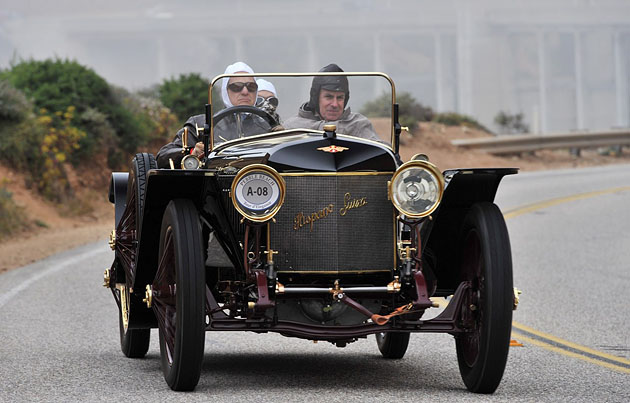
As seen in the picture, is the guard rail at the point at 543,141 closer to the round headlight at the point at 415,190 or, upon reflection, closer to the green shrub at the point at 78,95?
the green shrub at the point at 78,95

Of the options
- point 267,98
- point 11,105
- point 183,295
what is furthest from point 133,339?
point 11,105

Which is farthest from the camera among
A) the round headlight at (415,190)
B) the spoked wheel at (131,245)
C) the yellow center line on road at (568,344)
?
the yellow center line on road at (568,344)

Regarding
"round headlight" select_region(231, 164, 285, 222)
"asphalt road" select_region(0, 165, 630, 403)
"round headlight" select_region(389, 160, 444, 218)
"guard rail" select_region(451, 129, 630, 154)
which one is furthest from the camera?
"guard rail" select_region(451, 129, 630, 154)

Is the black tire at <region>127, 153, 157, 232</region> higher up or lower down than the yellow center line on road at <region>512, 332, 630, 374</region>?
higher up

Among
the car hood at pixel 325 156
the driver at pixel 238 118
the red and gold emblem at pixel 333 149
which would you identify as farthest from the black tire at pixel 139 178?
the red and gold emblem at pixel 333 149

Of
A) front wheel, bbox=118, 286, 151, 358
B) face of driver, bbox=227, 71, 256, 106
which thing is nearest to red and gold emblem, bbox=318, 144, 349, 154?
face of driver, bbox=227, 71, 256, 106

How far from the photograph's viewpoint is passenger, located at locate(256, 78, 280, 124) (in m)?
7.48

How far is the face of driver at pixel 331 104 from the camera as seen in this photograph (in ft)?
24.0

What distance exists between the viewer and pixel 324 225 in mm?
6434

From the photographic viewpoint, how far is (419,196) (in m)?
6.26

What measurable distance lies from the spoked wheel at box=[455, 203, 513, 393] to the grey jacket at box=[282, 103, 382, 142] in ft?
3.33

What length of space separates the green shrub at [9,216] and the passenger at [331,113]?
1233cm

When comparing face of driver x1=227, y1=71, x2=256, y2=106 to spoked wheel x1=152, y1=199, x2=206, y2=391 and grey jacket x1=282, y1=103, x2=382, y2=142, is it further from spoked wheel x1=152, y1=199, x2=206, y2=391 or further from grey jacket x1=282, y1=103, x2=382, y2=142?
spoked wheel x1=152, y1=199, x2=206, y2=391

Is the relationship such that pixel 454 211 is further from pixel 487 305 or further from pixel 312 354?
pixel 312 354
